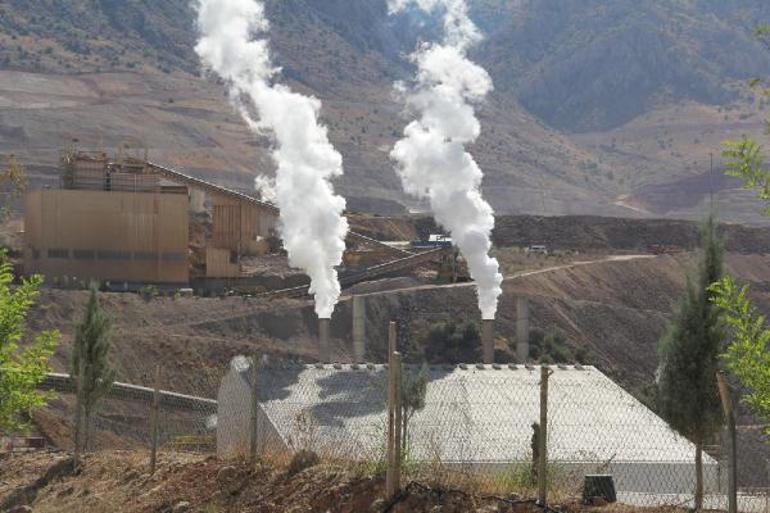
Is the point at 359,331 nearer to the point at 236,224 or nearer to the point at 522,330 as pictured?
the point at 522,330

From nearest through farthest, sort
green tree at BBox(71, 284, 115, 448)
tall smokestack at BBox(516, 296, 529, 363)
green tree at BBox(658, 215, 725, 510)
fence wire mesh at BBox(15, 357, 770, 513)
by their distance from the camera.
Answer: green tree at BBox(658, 215, 725, 510) → fence wire mesh at BBox(15, 357, 770, 513) → green tree at BBox(71, 284, 115, 448) → tall smokestack at BBox(516, 296, 529, 363)

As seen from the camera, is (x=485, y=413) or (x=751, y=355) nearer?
(x=751, y=355)

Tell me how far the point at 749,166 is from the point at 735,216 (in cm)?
13713

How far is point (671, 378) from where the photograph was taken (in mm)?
18438

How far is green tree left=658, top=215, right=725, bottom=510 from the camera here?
719 inches

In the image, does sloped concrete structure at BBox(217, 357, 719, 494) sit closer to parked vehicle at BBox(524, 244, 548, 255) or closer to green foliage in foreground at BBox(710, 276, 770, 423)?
green foliage in foreground at BBox(710, 276, 770, 423)

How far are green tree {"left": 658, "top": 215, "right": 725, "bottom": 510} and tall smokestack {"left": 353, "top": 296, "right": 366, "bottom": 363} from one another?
41700 millimetres

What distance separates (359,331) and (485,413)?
3100 cm

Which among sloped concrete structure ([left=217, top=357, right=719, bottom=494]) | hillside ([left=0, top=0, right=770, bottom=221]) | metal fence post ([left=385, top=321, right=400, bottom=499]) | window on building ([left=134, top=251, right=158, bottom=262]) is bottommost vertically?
sloped concrete structure ([left=217, top=357, right=719, bottom=494])

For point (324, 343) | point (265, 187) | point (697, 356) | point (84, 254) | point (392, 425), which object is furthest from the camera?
point (265, 187)

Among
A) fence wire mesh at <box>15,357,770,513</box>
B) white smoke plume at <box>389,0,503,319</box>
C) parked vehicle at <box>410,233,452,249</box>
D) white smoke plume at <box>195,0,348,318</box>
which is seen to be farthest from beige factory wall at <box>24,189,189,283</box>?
fence wire mesh at <box>15,357,770,513</box>

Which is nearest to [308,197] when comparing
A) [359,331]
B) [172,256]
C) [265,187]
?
[172,256]

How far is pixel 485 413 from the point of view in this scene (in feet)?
102

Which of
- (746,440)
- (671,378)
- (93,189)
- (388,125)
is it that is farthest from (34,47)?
(671,378)
